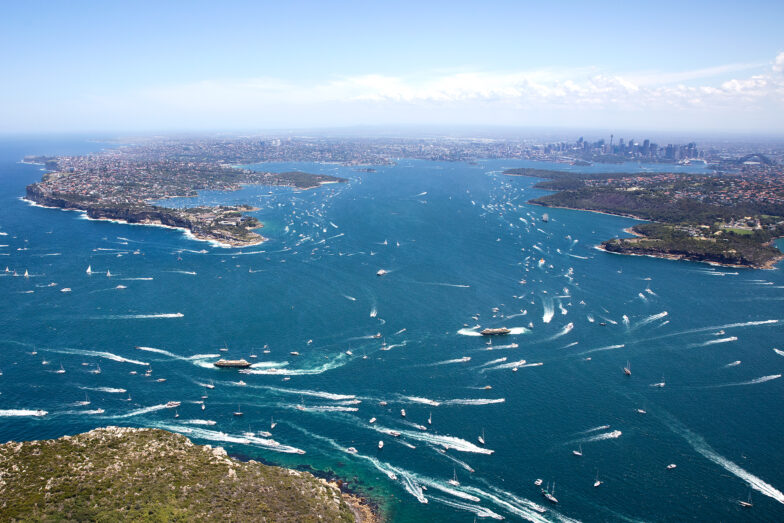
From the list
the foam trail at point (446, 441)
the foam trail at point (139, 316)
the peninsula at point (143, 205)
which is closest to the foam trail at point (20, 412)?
the foam trail at point (139, 316)

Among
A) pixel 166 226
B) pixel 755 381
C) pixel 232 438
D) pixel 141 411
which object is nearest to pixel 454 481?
pixel 232 438

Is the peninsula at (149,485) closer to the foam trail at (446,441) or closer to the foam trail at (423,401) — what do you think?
the foam trail at (446,441)

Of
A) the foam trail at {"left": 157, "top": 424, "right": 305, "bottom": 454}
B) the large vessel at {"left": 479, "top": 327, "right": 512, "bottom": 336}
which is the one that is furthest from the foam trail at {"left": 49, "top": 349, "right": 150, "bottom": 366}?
the large vessel at {"left": 479, "top": 327, "right": 512, "bottom": 336}

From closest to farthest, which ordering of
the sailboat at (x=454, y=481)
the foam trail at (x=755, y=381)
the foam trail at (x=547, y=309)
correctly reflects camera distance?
the sailboat at (x=454, y=481) < the foam trail at (x=755, y=381) < the foam trail at (x=547, y=309)

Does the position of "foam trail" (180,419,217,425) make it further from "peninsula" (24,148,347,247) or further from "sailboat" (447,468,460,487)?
"peninsula" (24,148,347,247)

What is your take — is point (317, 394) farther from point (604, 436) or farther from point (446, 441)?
point (604, 436)

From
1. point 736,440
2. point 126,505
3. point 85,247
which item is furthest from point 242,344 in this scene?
point 85,247
